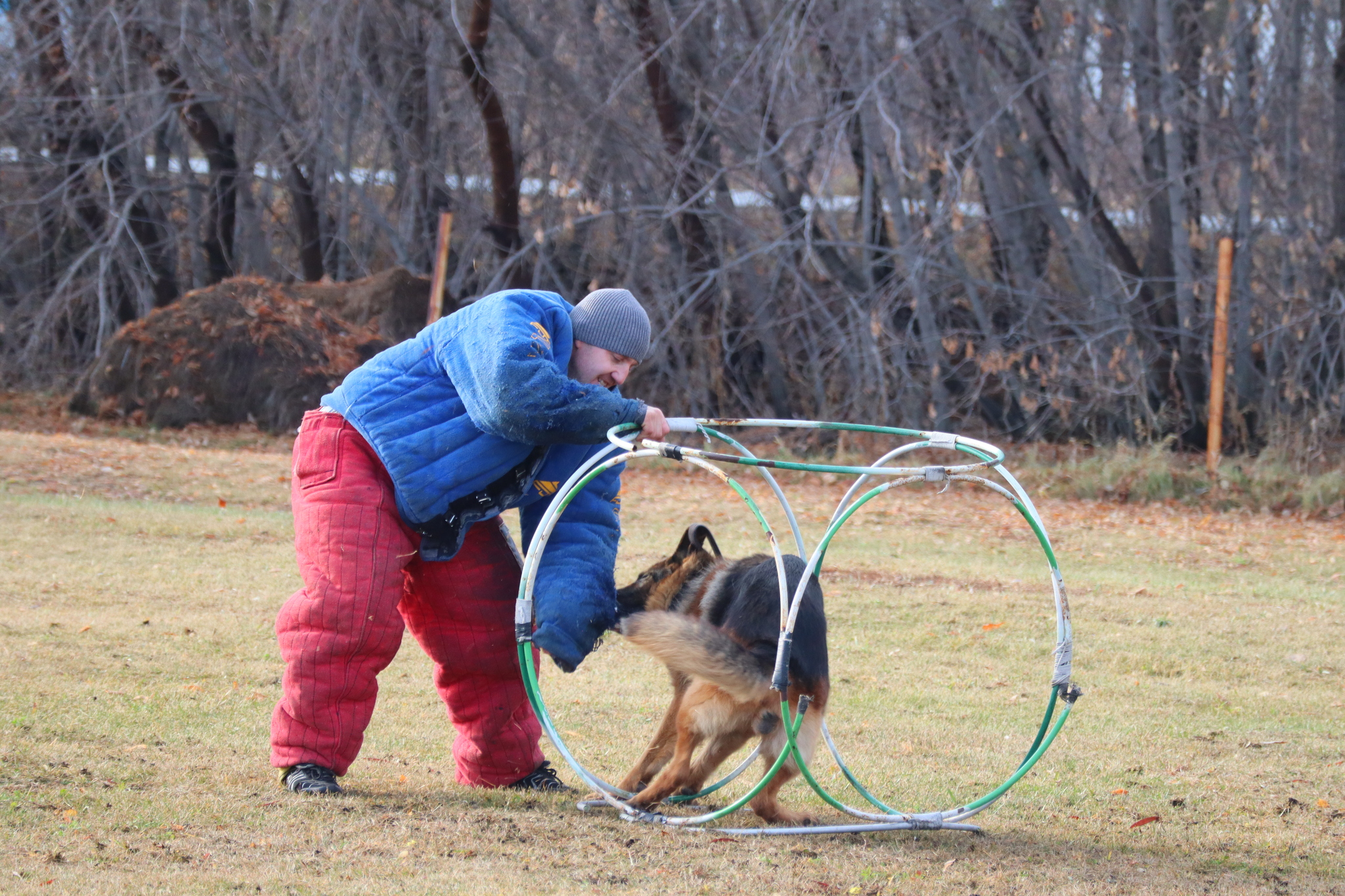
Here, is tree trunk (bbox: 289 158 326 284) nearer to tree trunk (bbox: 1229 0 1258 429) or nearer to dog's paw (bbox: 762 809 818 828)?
tree trunk (bbox: 1229 0 1258 429)

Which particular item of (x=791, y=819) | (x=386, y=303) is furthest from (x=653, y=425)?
(x=386, y=303)

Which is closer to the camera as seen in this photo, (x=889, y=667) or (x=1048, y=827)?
(x=1048, y=827)

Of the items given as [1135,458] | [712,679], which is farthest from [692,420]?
[1135,458]

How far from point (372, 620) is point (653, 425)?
39.5 inches

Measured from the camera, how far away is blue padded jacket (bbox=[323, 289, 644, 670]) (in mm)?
3711

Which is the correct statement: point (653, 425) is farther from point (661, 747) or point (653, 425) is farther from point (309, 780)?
point (309, 780)

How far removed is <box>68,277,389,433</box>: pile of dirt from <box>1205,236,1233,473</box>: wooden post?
358 inches

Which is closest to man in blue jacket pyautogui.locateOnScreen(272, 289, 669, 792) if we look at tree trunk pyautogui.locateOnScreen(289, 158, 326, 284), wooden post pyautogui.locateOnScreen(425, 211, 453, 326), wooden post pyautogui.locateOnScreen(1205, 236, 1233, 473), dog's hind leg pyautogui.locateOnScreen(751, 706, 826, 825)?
dog's hind leg pyautogui.locateOnScreen(751, 706, 826, 825)

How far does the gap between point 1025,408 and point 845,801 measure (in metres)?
11.0

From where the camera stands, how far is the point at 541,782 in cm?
429

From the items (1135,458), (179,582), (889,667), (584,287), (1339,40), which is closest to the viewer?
(889,667)

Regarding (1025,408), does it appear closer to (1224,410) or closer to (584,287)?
(1224,410)

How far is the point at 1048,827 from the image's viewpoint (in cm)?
404

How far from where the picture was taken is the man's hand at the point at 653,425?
147 inches
